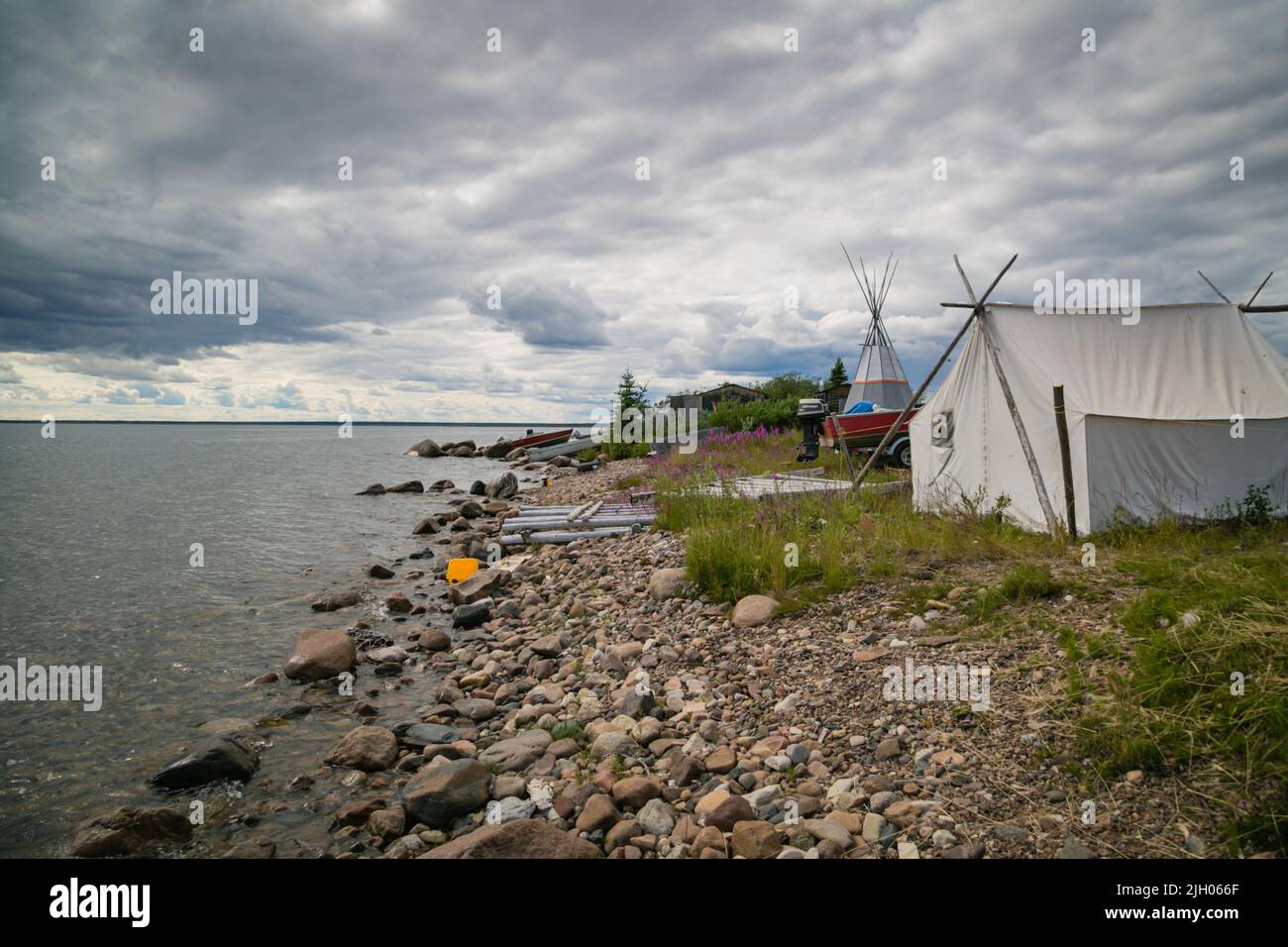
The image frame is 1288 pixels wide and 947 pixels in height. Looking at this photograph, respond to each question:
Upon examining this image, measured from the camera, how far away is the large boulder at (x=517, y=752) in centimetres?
504

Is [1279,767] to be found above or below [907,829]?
above

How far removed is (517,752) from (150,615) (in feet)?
29.4

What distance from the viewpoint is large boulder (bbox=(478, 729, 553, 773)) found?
504 cm

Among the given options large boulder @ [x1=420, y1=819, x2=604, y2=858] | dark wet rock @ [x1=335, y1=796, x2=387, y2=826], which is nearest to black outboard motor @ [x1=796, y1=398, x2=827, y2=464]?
dark wet rock @ [x1=335, y1=796, x2=387, y2=826]

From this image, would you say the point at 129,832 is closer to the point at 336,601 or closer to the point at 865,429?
the point at 336,601

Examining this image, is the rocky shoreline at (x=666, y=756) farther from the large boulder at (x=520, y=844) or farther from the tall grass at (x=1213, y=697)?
the tall grass at (x=1213, y=697)

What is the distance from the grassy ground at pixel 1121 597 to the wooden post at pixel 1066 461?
351mm

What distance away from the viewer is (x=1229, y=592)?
15.8ft

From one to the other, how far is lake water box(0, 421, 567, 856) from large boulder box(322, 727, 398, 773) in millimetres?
360

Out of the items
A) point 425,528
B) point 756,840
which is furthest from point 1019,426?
point 425,528

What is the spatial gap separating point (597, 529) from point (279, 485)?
26524 mm
